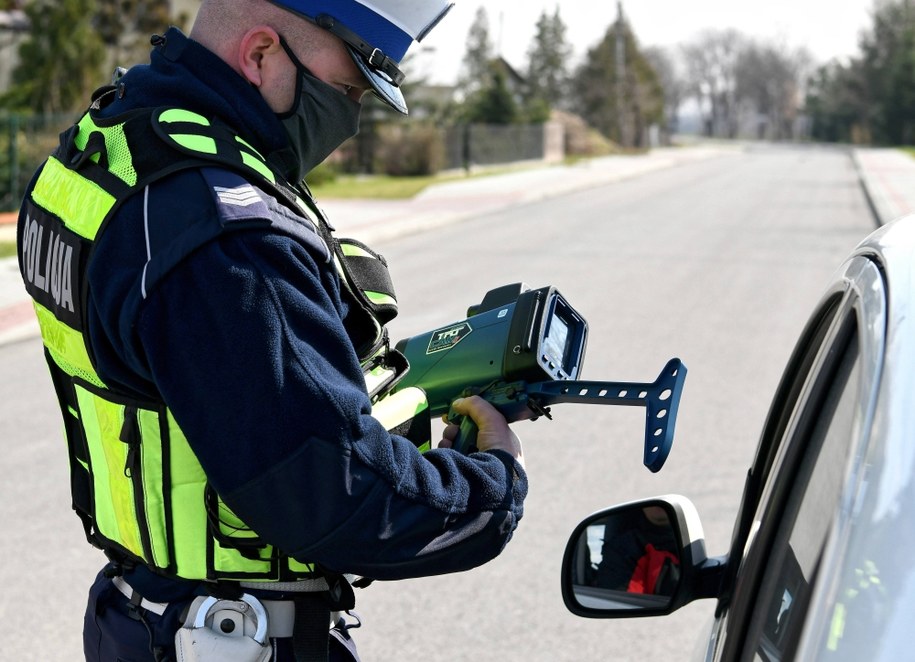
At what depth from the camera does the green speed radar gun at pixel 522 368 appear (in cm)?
174

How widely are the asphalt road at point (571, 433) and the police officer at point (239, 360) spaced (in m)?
1.88

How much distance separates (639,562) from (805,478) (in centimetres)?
47

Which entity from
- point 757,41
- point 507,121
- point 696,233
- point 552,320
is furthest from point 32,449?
point 757,41

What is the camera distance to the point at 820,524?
1.15m

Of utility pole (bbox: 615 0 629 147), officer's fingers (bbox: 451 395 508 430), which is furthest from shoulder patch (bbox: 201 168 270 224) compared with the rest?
utility pole (bbox: 615 0 629 147)

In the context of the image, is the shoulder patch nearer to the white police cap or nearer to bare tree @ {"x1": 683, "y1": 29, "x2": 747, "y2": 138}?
the white police cap

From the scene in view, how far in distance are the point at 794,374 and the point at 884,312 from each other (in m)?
0.72

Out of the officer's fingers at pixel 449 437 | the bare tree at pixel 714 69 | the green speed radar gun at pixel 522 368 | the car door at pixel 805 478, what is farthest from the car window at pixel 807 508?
the bare tree at pixel 714 69

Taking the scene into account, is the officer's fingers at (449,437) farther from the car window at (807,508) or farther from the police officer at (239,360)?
the car window at (807,508)

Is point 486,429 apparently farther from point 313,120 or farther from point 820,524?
point 820,524

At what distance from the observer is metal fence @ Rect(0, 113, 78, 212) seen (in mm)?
16406

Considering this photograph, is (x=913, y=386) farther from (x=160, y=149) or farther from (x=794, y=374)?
(x=160, y=149)

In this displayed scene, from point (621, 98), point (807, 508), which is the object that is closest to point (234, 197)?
point (807, 508)

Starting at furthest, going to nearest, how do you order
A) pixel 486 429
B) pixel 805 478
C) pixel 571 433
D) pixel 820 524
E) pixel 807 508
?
pixel 571 433 → pixel 486 429 → pixel 805 478 → pixel 807 508 → pixel 820 524
